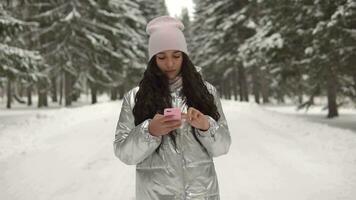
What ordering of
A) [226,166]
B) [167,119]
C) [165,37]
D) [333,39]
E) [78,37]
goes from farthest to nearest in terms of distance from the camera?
1. [78,37]
2. [333,39]
3. [226,166]
4. [165,37]
5. [167,119]

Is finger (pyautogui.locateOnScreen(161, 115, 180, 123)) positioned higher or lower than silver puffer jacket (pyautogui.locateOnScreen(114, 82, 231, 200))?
higher

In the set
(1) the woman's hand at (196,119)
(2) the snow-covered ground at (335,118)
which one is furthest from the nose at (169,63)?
(2) the snow-covered ground at (335,118)

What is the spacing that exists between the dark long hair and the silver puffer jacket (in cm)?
9

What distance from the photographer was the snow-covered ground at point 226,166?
23.9 ft

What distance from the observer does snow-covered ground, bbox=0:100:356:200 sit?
23.9 feet

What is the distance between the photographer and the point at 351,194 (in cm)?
700

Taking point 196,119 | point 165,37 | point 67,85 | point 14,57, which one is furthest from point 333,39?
point 67,85

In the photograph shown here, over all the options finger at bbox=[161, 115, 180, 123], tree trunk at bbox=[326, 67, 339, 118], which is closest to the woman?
finger at bbox=[161, 115, 180, 123]

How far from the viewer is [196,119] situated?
245 centimetres

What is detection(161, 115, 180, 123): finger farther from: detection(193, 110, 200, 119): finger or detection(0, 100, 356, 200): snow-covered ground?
detection(0, 100, 356, 200): snow-covered ground

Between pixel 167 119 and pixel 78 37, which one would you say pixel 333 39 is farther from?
pixel 78 37

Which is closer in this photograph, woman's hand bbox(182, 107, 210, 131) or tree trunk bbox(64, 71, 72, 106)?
woman's hand bbox(182, 107, 210, 131)

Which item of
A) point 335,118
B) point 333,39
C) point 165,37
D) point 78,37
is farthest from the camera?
point 78,37

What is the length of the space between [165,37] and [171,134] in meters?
0.60
